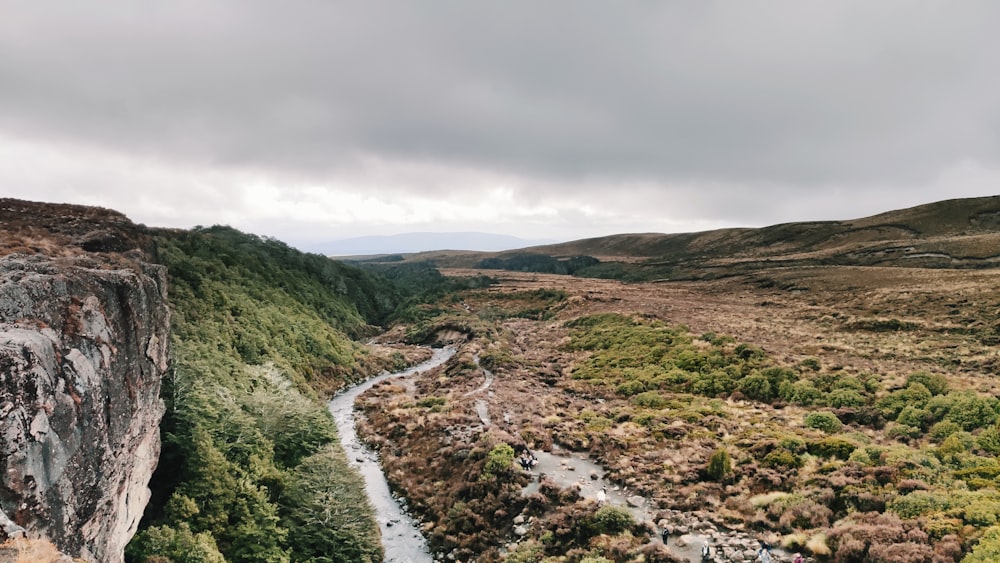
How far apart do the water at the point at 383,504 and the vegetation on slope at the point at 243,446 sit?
89.4 inches

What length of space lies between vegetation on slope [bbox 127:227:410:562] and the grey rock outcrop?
4970mm

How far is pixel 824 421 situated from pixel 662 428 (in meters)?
11.8

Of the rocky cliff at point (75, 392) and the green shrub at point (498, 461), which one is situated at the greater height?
the rocky cliff at point (75, 392)

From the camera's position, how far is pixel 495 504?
31812 millimetres

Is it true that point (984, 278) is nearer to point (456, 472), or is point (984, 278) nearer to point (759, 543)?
point (759, 543)

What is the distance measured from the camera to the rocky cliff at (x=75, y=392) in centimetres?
1138

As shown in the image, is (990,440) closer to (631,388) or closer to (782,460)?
(782,460)

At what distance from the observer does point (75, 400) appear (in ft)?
45.0

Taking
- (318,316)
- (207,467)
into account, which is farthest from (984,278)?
(318,316)

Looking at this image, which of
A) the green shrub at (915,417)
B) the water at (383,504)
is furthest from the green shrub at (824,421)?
the water at (383,504)

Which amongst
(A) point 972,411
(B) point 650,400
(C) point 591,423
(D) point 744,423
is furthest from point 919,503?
(B) point 650,400

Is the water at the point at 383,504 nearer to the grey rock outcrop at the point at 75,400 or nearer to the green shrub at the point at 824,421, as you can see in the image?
the grey rock outcrop at the point at 75,400

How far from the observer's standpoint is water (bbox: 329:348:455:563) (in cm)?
3025

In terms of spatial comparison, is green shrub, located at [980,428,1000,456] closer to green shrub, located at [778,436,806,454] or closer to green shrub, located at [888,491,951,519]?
green shrub, located at [888,491,951,519]
